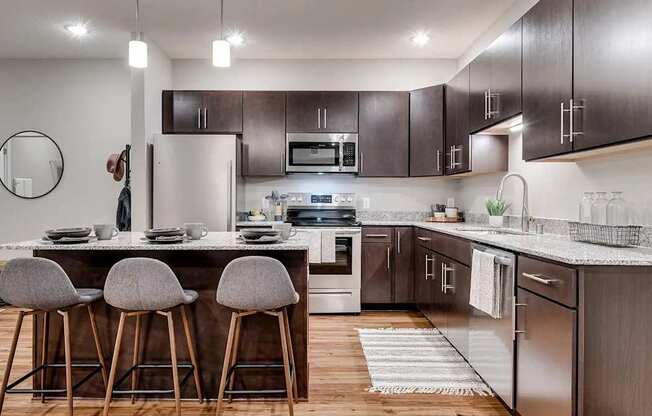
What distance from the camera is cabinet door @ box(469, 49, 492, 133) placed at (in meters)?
3.25

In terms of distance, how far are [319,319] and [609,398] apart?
283cm

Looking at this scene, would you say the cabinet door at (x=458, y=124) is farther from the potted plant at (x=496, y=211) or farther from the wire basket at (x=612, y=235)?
the wire basket at (x=612, y=235)

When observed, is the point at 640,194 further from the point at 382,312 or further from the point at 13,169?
the point at 13,169

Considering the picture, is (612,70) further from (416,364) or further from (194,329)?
(194,329)

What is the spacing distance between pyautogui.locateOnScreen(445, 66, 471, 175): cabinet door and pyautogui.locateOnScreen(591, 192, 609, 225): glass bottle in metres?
1.43

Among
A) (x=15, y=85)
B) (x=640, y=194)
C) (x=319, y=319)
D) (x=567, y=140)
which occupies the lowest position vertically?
(x=319, y=319)

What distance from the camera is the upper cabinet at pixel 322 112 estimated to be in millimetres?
4680

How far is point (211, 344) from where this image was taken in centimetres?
250

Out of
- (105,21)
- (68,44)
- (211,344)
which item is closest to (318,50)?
(105,21)

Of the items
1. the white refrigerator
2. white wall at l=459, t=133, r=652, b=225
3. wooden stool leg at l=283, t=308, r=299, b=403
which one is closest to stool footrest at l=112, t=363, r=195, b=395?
wooden stool leg at l=283, t=308, r=299, b=403

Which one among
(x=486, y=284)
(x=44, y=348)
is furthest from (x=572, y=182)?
(x=44, y=348)

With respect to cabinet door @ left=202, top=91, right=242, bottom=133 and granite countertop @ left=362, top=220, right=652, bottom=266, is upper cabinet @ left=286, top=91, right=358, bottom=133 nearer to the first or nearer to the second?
cabinet door @ left=202, top=91, right=242, bottom=133

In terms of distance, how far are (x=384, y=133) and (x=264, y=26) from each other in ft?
5.35

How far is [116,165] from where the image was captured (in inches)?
175
